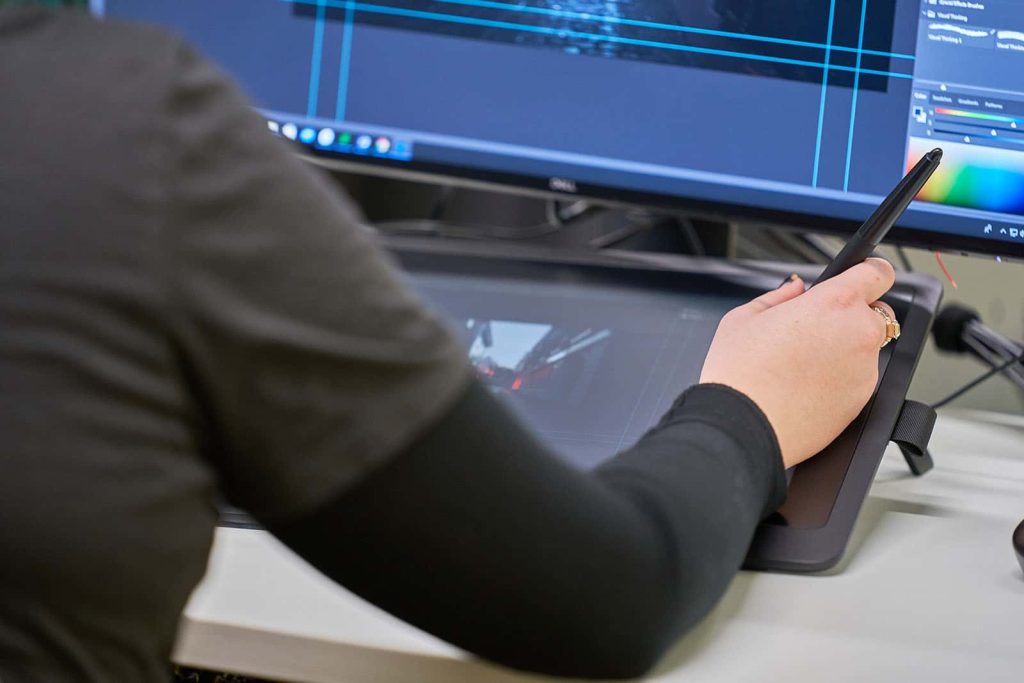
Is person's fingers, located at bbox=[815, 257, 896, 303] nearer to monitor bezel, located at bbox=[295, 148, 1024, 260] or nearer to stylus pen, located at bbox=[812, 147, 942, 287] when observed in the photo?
stylus pen, located at bbox=[812, 147, 942, 287]

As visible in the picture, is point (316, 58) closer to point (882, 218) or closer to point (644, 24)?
point (644, 24)

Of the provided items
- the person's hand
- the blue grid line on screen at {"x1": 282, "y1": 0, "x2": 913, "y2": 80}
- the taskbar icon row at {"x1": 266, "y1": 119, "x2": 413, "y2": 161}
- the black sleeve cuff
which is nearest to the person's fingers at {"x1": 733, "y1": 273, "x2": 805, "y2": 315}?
the person's hand

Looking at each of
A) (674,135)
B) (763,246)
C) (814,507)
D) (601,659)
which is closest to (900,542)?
(814,507)

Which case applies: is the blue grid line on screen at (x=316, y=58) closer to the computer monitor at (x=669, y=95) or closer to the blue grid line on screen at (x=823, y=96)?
the computer monitor at (x=669, y=95)

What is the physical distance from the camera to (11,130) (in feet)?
1.09

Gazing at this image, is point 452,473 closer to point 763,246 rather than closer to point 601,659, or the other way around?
point 601,659

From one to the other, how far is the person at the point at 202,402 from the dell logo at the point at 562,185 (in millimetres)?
465

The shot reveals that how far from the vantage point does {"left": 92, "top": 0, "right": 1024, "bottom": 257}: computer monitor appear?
0.77m

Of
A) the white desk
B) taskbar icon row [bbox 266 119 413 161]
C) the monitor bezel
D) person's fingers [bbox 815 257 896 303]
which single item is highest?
taskbar icon row [bbox 266 119 413 161]

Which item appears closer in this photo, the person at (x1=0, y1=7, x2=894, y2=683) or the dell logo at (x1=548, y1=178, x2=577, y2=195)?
the person at (x1=0, y1=7, x2=894, y2=683)

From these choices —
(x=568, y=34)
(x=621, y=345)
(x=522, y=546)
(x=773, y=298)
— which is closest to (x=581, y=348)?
(x=621, y=345)

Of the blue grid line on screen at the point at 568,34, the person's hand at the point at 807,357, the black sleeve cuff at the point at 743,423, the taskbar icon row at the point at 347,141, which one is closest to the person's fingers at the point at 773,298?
the person's hand at the point at 807,357

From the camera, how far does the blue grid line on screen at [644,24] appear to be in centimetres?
79

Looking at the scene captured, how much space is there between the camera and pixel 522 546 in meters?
0.38
